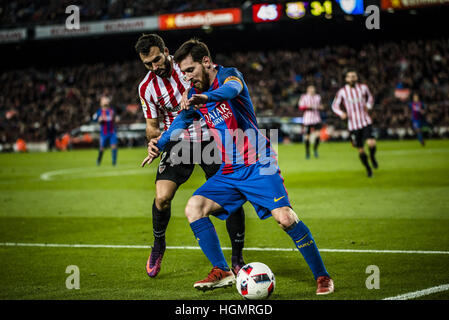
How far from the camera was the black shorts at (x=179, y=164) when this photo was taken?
580 cm

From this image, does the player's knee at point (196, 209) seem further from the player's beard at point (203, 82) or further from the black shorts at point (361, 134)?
the black shorts at point (361, 134)

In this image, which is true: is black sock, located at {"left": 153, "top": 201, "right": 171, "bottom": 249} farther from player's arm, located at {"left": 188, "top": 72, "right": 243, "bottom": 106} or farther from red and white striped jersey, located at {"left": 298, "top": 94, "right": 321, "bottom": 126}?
red and white striped jersey, located at {"left": 298, "top": 94, "right": 321, "bottom": 126}

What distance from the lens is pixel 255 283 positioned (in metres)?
4.51

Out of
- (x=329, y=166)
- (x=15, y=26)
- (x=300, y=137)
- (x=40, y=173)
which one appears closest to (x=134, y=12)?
(x=15, y=26)

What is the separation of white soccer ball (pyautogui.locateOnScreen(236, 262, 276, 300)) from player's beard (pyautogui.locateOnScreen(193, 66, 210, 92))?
1456 mm

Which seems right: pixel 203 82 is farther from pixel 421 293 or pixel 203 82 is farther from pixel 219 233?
pixel 219 233

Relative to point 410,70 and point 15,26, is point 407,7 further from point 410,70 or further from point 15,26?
point 15,26

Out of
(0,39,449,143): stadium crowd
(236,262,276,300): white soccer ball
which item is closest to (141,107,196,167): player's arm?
(236,262,276,300): white soccer ball

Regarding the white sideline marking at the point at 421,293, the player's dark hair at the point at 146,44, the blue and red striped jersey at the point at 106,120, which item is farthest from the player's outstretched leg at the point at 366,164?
the blue and red striped jersey at the point at 106,120

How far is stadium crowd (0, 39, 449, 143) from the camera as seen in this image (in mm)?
31188

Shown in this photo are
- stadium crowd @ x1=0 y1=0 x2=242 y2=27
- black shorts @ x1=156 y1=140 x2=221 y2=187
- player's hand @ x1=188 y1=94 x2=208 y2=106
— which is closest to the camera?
player's hand @ x1=188 y1=94 x2=208 y2=106

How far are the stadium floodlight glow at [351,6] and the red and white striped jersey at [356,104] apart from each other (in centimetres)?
1301
